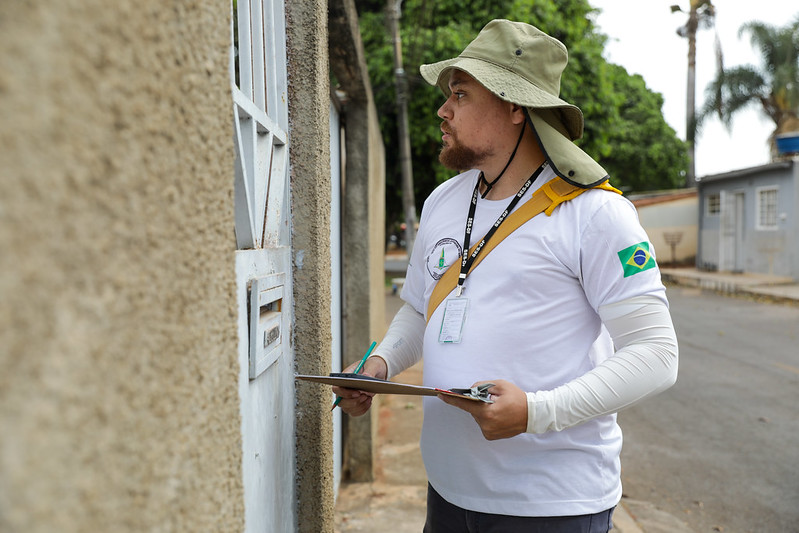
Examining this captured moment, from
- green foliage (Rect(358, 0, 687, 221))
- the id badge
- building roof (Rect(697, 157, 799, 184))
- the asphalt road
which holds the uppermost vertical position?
green foliage (Rect(358, 0, 687, 221))

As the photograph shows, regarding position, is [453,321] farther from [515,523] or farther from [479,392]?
[515,523]

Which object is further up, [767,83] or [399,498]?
[767,83]

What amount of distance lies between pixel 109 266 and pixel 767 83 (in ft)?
90.2

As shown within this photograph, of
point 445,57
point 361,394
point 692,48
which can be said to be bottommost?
point 361,394

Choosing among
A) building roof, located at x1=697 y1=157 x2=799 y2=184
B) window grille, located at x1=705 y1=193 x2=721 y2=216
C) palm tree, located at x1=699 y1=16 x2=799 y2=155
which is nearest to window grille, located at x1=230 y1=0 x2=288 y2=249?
building roof, located at x1=697 y1=157 x2=799 y2=184

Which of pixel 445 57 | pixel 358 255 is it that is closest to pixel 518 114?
pixel 358 255

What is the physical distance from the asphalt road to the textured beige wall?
4.05 m

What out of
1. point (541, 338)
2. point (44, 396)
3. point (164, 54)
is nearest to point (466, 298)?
point (541, 338)

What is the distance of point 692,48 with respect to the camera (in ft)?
90.6

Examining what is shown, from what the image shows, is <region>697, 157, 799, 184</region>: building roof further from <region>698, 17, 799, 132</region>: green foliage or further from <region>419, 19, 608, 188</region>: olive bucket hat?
<region>419, 19, 608, 188</region>: olive bucket hat

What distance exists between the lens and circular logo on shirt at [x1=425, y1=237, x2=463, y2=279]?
2047mm

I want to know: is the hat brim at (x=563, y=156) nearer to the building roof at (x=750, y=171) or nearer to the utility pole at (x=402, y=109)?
the utility pole at (x=402, y=109)

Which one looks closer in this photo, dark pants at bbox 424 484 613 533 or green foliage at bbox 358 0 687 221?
dark pants at bbox 424 484 613 533

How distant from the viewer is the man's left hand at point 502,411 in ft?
5.41
